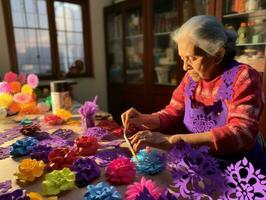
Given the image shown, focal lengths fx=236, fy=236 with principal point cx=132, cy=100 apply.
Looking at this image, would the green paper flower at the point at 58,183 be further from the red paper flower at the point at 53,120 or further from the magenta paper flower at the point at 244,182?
the red paper flower at the point at 53,120

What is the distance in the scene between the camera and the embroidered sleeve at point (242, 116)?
0.79m

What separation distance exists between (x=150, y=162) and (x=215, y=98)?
41 cm

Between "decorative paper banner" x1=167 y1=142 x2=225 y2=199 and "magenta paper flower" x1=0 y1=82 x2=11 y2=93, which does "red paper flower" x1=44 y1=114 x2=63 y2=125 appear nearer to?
"magenta paper flower" x1=0 y1=82 x2=11 y2=93

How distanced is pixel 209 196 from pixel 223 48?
588mm

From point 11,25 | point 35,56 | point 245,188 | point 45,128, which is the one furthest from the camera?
point 35,56

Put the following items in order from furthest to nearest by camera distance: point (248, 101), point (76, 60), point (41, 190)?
point (76, 60), point (248, 101), point (41, 190)

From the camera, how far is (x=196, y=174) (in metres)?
0.54

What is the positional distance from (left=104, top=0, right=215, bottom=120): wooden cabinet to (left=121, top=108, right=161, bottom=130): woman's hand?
4.67ft

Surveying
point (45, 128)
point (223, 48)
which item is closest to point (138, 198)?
point (223, 48)

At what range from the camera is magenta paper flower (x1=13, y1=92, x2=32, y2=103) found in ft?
4.96

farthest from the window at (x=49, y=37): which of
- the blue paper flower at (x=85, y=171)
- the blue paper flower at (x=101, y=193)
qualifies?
the blue paper flower at (x=101, y=193)

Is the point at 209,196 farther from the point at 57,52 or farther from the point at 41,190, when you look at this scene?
the point at 57,52

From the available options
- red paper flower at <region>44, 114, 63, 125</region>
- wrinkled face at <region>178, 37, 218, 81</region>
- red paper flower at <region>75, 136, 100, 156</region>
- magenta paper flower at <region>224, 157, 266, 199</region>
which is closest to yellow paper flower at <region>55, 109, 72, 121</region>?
red paper flower at <region>44, 114, 63, 125</region>

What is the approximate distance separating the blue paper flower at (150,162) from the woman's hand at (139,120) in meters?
0.29
